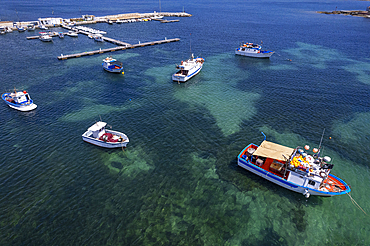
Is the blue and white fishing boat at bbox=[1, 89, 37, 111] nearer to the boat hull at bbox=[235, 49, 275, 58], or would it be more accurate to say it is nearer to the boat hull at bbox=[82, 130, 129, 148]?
the boat hull at bbox=[82, 130, 129, 148]

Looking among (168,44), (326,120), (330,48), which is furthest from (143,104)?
(330,48)

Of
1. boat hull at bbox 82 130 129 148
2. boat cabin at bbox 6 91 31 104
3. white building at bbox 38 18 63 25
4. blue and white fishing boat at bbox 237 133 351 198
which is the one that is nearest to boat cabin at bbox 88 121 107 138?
boat hull at bbox 82 130 129 148

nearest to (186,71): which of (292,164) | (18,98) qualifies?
(18,98)

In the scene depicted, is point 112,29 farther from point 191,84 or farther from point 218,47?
point 191,84

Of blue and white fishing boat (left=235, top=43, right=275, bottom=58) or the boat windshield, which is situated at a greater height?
blue and white fishing boat (left=235, top=43, right=275, bottom=58)

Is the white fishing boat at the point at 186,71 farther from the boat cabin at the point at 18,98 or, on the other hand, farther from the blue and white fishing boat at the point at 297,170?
the boat cabin at the point at 18,98
